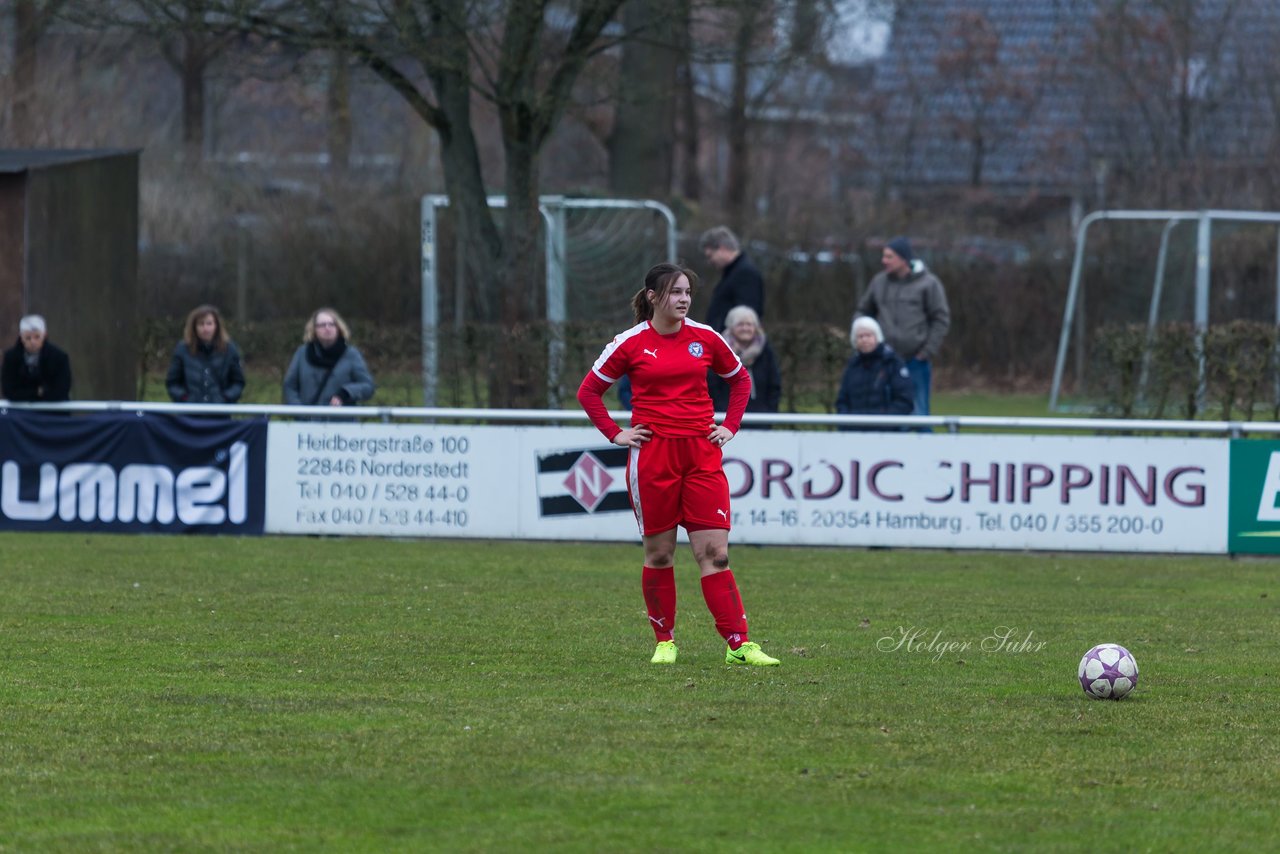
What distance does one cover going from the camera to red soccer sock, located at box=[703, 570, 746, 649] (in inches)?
355

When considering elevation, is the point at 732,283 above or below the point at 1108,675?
above

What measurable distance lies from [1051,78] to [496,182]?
45.2 ft

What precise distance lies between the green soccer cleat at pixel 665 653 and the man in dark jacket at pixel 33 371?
8.49m

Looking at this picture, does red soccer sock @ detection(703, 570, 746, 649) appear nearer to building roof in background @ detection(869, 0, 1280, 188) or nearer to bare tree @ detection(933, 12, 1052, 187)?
building roof in background @ detection(869, 0, 1280, 188)

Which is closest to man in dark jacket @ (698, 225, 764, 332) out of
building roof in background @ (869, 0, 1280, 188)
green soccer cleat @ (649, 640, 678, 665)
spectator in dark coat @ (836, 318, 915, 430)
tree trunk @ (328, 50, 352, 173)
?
spectator in dark coat @ (836, 318, 915, 430)

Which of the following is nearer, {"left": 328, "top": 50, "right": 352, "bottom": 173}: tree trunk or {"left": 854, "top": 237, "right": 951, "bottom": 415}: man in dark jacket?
{"left": 854, "top": 237, "right": 951, "bottom": 415}: man in dark jacket

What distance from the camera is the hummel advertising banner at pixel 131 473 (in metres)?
15.4

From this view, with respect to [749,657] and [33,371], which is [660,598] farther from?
[33,371]

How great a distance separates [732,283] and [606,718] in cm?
828

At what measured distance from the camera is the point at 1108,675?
816 cm

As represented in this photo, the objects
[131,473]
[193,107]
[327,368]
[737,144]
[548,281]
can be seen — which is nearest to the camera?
[131,473]

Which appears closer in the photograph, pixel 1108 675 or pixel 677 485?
pixel 1108 675

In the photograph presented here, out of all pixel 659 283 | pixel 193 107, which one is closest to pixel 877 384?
pixel 659 283

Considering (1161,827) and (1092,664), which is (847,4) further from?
(1161,827)
